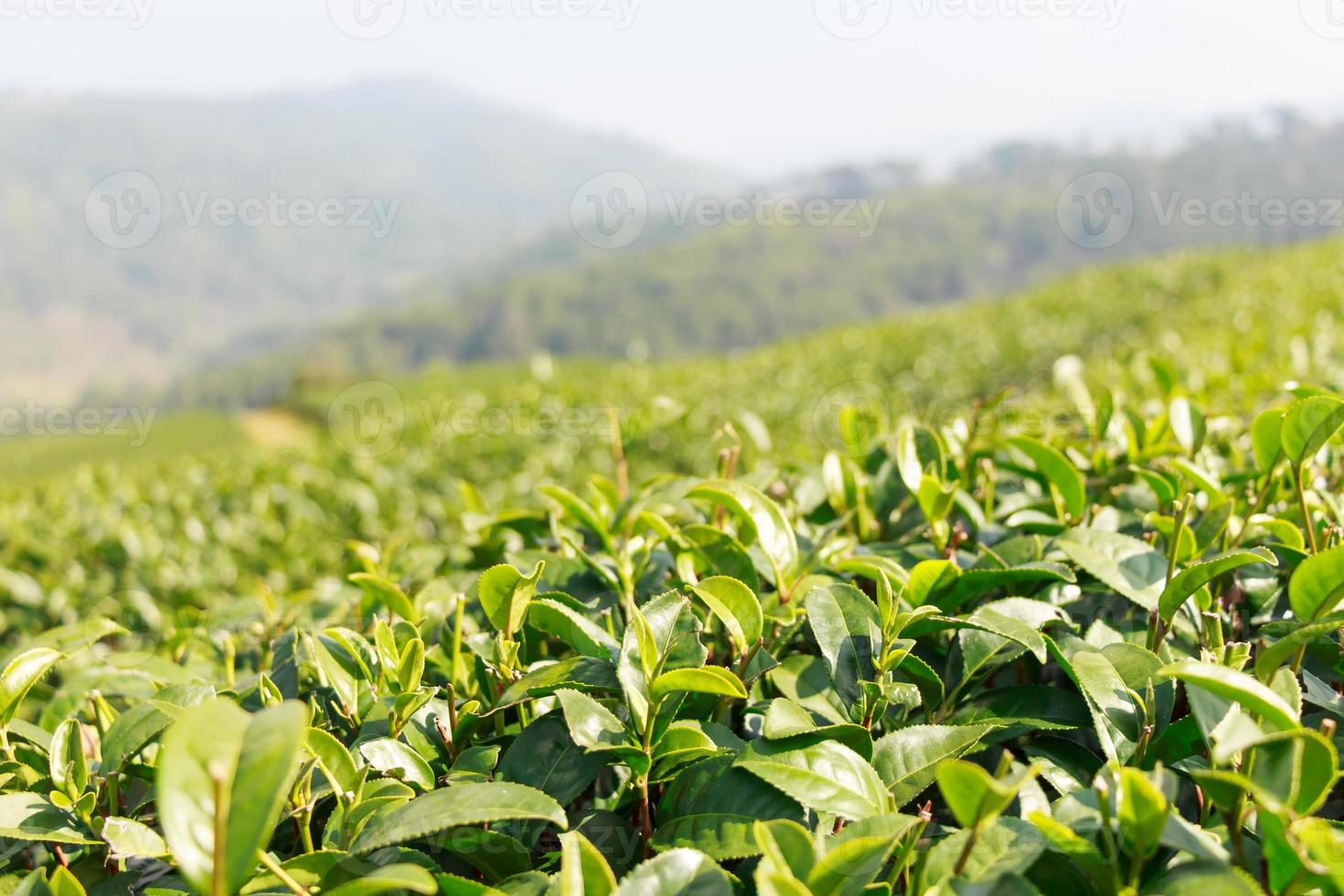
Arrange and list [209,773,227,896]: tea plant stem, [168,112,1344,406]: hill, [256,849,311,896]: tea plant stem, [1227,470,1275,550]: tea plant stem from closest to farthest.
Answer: [209,773,227,896]: tea plant stem → [256,849,311,896]: tea plant stem → [1227,470,1275,550]: tea plant stem → [168,112,1344,406]: hill

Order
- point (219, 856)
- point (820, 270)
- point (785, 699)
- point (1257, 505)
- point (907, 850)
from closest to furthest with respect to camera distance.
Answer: point (219, 856)
point (907, 850)
point (785, 699)
point (1257, 505)
point (820, 270)

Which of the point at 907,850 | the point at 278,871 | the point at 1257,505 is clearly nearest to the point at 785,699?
the point at 907,850

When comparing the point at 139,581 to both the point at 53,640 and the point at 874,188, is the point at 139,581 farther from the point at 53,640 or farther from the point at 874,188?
the point at 874,188

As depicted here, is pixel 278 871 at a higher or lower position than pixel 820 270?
lower

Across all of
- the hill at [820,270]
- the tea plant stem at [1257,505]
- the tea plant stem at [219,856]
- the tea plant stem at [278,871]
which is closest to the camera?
the tea plant stem at [219,856]

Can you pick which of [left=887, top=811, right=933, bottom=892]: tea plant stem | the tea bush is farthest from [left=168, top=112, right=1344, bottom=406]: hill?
[left=887, top=811, right=933, bottom=892]: tea plant stem

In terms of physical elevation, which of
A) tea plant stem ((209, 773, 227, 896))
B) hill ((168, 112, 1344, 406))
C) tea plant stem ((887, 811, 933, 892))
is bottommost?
tea plant stem ((887, 811, 933, 892))

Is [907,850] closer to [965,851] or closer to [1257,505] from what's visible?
[965,851]

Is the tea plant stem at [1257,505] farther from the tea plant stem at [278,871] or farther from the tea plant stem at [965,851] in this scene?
the tea plant stem at [278,871]

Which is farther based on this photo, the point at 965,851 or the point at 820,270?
the point at 820,270

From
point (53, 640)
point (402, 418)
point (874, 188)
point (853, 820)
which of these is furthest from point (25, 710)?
point (874, 188)

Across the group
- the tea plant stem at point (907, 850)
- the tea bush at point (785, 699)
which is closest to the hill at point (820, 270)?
the tea bush at point (785, 699)

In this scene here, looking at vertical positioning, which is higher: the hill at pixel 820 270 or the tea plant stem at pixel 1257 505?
the hill at pixel 820 270

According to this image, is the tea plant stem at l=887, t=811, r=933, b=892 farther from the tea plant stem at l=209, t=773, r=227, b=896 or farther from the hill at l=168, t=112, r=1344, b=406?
the hill at l=168, t=112, r=1344, b=406
